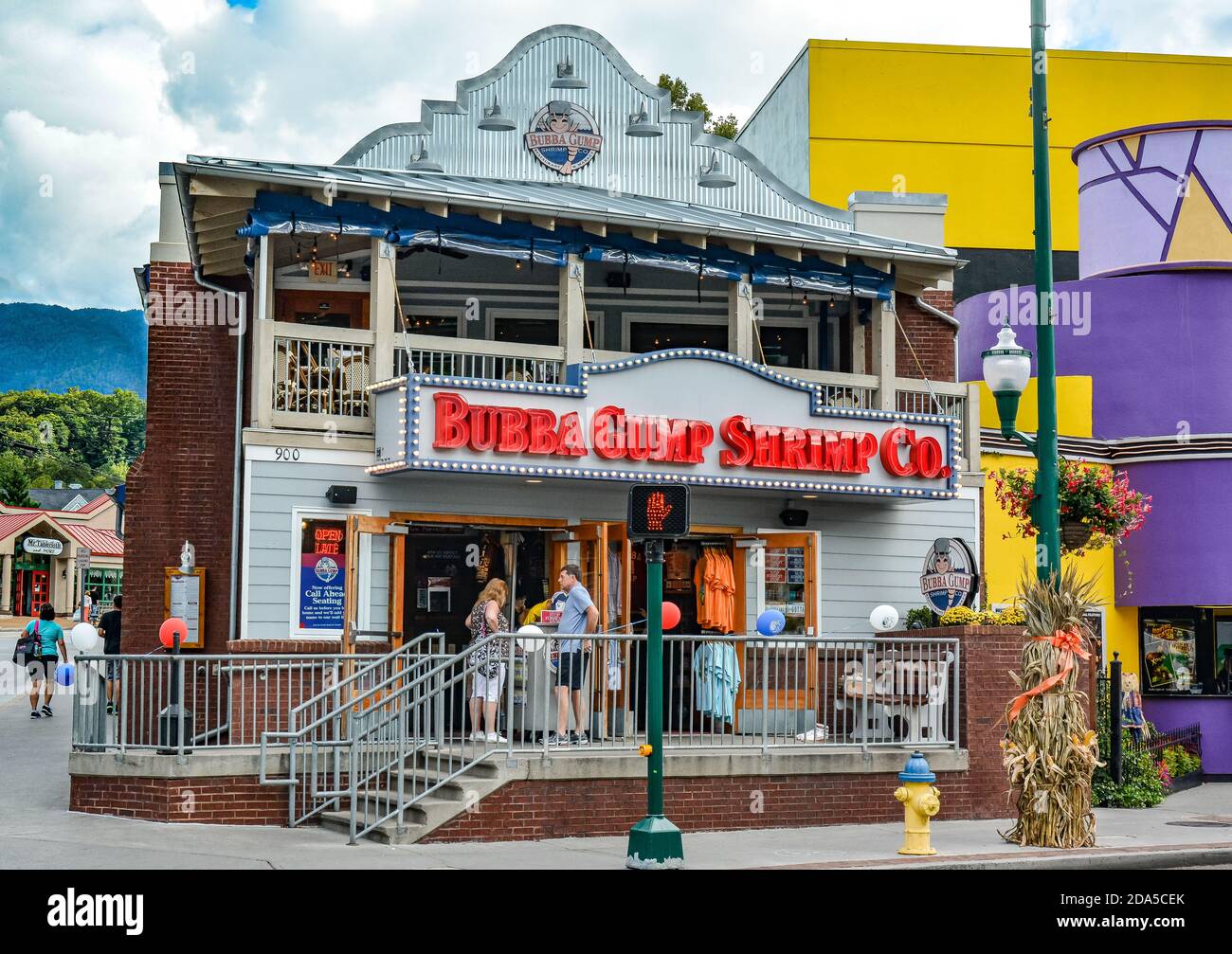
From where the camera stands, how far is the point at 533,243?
1792 cm

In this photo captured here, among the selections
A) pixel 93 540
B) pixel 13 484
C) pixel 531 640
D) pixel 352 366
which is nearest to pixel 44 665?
pixel 352 366

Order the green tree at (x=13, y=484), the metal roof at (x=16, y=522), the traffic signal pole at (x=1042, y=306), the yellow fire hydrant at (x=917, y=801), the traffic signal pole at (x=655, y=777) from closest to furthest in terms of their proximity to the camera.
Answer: the traffic signal pole at (x=655, y=777)
the yellow fire hydrant at (x=917, y=801)
the traffic signal pole at (x=1042, y=306)
the metal roof at (x=16, y=522)
the green tree at (x=13, y=484)

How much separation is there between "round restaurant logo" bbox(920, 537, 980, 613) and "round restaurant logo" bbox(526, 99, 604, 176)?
7132 millimetres

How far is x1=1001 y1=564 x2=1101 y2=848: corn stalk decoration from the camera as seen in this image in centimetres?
1416

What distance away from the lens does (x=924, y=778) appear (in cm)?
1334

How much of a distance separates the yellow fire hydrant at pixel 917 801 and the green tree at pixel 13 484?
9799cm

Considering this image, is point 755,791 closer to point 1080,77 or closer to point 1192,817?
point 1192,817

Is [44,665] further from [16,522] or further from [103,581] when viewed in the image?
[103,581]

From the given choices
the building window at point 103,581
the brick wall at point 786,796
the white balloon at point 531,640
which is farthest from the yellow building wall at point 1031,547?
the building window at point 103,581

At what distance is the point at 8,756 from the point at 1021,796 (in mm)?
11932

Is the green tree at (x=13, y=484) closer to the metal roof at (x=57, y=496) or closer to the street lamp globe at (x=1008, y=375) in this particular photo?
the metal roof at (x=57, y=496)

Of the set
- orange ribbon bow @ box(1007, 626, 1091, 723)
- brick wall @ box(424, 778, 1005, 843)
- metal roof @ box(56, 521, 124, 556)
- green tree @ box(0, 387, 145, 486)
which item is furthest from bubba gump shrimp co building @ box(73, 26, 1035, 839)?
green tree @ box(0, 387, 145, 486)

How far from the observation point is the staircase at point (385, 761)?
13.6 meters

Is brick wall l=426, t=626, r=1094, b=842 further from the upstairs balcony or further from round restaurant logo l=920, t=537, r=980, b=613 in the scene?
the upstairs balcony
